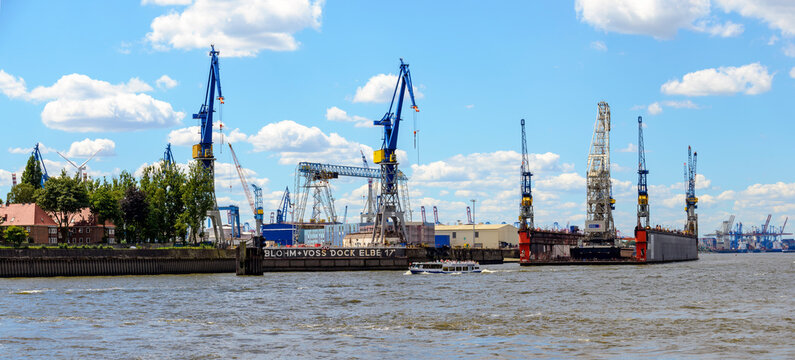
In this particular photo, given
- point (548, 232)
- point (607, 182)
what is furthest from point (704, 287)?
point (607, 182)

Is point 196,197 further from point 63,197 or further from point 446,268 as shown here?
point 446,268

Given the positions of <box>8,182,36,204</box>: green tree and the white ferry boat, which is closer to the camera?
the white ferry boat

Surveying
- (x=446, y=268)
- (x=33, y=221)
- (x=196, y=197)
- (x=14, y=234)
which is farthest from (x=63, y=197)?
(x=446, y=268)

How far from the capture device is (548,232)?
176875 millimetres

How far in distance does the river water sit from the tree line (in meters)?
56.5

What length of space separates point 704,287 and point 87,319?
56.0 m

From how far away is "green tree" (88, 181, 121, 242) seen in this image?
138250mm

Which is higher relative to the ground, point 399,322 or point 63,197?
point 63,197

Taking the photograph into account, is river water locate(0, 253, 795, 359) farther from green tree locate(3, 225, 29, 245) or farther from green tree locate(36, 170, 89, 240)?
green tree locate(36, 170, 89, 240)

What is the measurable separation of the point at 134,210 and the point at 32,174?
3971 cm

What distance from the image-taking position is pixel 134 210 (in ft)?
465

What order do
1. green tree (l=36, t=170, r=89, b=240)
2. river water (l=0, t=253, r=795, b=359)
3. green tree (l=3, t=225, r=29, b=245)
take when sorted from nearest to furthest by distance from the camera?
river water (l=0, t=253, r=795, b=359) → green tree (l=3, t=225, r=29, b=245) → green tree (l=36, t=170, r=89, b=240)

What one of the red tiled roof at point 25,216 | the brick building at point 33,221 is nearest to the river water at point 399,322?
the brick building at point 33,221

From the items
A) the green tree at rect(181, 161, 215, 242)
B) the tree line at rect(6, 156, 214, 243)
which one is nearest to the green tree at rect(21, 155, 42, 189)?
the tree line at rect(6, 156, 214, 243)
